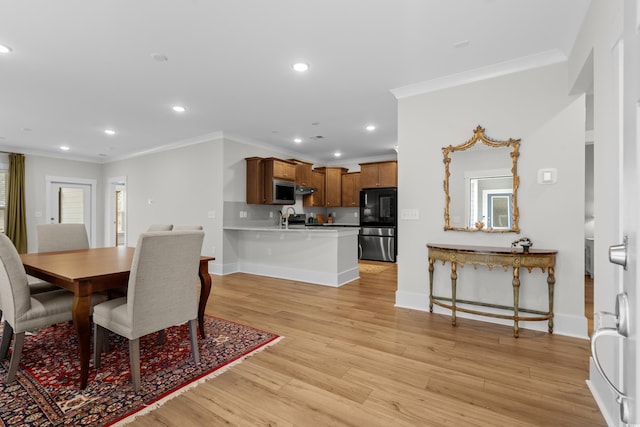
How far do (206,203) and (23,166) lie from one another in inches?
171

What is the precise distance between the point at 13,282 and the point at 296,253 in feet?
11.3

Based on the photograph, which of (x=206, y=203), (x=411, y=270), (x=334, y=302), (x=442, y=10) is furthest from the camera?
(x=206, y=203)

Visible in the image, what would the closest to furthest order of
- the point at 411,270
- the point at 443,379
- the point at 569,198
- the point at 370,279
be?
the point at 443,379
the point at 569,198
the point at 411,270
the point at 370,279

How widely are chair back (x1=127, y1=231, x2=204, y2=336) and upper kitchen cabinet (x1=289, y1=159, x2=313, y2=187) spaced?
178 inches

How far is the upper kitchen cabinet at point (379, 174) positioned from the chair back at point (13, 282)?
235 inches

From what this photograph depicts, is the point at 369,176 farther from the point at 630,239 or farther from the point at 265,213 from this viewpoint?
the point at 630,239

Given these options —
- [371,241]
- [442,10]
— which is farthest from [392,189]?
[442,10]

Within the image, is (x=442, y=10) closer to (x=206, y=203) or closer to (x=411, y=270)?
(x=411, y=270)

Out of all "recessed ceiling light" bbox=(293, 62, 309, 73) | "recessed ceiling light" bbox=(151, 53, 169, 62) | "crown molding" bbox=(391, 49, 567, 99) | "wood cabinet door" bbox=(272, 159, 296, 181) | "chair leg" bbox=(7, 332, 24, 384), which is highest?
"recessed ceiling light" bbox=(293, 62, 309, 73)

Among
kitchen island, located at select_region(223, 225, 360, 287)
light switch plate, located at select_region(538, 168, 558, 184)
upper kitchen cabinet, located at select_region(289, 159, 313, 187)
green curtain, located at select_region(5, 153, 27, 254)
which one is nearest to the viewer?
light switch plate, located at select_region(538, 168, 558, 184)

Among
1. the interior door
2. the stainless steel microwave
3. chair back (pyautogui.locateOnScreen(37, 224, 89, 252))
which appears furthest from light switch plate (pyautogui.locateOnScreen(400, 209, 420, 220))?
the interior door

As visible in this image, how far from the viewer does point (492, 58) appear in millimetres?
2779

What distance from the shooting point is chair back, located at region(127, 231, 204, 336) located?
1831 mm

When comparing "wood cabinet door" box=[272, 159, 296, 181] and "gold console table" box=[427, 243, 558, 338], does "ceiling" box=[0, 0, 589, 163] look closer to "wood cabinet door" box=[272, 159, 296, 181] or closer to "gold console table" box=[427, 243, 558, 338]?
"wood cabinet door" box=[272, 159, 296, 181]
